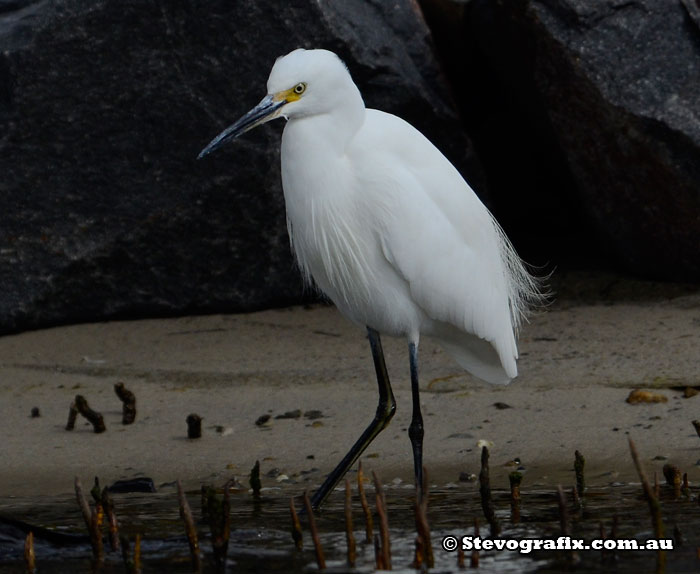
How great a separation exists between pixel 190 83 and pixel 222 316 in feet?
3.61

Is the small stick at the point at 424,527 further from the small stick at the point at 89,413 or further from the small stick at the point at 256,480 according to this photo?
the small stick at the point at 89,413

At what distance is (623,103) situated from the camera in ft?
17.5

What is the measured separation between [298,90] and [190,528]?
139 centimetres

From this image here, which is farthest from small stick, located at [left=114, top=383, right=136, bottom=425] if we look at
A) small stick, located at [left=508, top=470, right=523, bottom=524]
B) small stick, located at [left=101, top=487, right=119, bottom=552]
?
small stick, located at [left=508, top=470, right=523, bottom=524]

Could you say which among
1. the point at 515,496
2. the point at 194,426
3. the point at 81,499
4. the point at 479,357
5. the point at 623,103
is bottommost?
the point at 515,496

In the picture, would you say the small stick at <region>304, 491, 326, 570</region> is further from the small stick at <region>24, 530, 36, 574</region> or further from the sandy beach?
the sandy beach

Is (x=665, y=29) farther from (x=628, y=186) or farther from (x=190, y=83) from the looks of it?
→ (x=190, y=83)

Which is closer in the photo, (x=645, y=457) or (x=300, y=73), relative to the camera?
(x=300, y=73)

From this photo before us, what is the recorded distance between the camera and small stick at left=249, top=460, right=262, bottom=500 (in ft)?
13.0

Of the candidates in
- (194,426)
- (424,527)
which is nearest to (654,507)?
(424,527)

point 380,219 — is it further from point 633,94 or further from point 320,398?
point 633,94

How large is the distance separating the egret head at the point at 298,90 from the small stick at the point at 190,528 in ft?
3.65

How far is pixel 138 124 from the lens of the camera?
18.5ft

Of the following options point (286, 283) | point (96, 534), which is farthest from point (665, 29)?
point (96, 534)
